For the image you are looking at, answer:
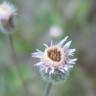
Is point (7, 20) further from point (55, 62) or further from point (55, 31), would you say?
point (55, 31)

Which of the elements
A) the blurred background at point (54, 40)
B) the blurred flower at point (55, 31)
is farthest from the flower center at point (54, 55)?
the blurred flower at point (55, 31)

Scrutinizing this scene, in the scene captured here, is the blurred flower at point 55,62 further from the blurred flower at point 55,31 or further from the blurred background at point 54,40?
the blurred flower at point 55,31

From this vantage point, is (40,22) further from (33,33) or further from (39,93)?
(39,93)

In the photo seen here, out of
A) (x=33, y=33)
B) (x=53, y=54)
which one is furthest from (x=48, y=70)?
(x=33, y=33)

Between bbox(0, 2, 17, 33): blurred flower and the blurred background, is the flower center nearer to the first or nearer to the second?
bbox(0, 2, 17, 33): blurred flower

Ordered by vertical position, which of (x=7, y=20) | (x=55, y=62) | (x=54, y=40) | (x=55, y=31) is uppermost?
(x=55, y=31)

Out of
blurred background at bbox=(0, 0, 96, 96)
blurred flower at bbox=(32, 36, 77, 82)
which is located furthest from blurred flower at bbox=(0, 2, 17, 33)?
blurred background at bbox=(0, 0, 96, 96)

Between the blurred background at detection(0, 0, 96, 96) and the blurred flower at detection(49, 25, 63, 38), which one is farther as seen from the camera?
the blurred flower at detection(49, 25, 63, 38)

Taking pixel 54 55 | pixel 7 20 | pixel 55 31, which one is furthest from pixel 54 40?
pixel 54 55
